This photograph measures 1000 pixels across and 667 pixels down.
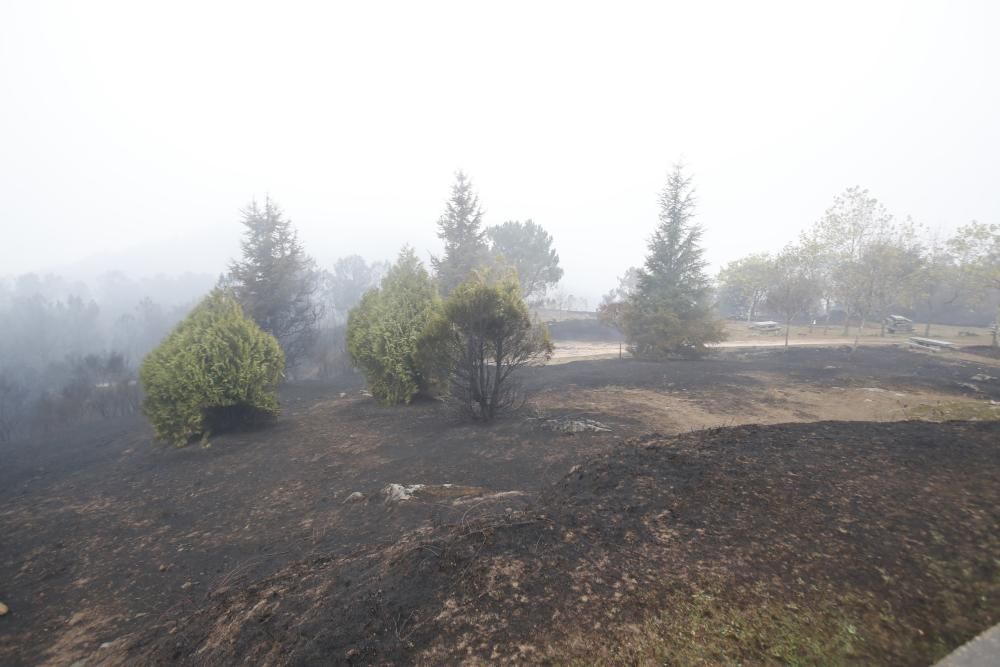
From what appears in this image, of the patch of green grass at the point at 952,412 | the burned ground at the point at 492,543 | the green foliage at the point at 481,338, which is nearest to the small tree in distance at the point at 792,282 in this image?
the patch of green grass at the point at 952,412

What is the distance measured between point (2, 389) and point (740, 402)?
41.7 metres

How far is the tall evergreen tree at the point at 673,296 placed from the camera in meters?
19.9

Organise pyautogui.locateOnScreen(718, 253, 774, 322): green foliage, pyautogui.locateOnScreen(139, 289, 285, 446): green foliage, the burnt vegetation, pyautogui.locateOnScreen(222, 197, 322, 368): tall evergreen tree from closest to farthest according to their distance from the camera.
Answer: the burnt vegetation < pyautogui.locateOnScreen(139, 289, 285, 446): green foliage < pyautogui.locateOnScreen(222, 197, 322, 368): tall evergreen tree < pyautogui.locateOnScreen(718, 253, 774, 322): green foliage

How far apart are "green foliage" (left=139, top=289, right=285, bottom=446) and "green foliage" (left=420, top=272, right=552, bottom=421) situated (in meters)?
4.59

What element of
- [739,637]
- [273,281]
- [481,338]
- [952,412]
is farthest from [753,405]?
Answer: [273,281]

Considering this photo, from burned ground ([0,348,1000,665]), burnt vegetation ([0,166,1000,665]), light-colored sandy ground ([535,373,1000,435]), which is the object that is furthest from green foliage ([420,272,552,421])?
light-colored sandy ground ([535,373,1000,435])

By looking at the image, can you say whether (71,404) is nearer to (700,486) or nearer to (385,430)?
(385,430)

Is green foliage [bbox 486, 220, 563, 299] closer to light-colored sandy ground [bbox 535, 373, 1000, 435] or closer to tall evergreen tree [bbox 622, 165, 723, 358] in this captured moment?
tall evergreen tree [bbox 622, 165, 723, 358]

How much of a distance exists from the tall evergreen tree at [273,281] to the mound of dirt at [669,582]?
23.3 meters

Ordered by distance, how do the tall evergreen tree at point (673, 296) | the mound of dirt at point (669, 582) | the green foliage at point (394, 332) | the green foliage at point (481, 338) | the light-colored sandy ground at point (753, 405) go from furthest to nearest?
the tall evergreen tree at point (673, 296) → the green foliage at point (394, 332) → the light-colored sandy ground at point (753, 405) → the green foliage at point (481, 338) → the mound of dirt at point (669, 582)

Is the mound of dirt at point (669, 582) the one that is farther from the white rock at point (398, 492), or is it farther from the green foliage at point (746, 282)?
the green foliage at point (746, 282)

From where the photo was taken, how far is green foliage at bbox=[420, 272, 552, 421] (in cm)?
920

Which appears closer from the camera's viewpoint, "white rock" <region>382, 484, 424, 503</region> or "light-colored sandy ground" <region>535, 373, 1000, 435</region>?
"white rock" <region>382, 484, 424, 503</region>

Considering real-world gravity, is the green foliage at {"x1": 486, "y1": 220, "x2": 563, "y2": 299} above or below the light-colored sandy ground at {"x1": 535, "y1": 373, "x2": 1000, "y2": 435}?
above
